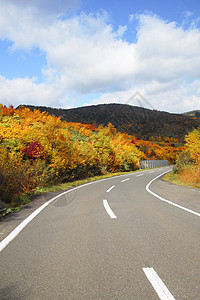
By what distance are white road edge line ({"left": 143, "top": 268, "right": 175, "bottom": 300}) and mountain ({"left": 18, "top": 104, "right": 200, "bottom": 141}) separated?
84.3 m

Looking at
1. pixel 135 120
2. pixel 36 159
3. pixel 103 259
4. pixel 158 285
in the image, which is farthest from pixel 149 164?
pixel 135 120

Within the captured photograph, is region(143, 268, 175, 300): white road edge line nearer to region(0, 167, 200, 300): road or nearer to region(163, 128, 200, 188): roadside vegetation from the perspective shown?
region(0, 167, 200, 300): road

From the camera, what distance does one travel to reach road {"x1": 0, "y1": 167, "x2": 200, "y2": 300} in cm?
254

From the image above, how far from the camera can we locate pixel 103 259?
339cm

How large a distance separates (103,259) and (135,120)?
341ft

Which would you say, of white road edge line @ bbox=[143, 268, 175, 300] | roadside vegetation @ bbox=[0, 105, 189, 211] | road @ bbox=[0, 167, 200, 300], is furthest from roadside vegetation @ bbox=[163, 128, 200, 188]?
white road edge line @ bbox=[143, 268, 175, 300]

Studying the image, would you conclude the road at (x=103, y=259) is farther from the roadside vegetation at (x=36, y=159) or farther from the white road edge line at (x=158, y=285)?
the roadside vegetation at (x=36, y=159)

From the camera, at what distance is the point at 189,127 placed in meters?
94.2

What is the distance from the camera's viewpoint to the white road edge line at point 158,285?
7.88 ft

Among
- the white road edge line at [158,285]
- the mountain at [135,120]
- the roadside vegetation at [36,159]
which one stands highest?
the mountain at [135,120]

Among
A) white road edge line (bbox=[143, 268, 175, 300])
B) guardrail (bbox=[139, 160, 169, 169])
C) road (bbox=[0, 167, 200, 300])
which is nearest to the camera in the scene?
white road edge line (bbox=[143, 268, 175, 300])

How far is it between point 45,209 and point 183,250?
15.9 feet

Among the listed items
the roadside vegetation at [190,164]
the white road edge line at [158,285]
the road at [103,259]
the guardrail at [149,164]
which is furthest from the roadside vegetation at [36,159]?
the guardrail at [149,164]

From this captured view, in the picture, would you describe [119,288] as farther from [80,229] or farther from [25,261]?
[80,229]
